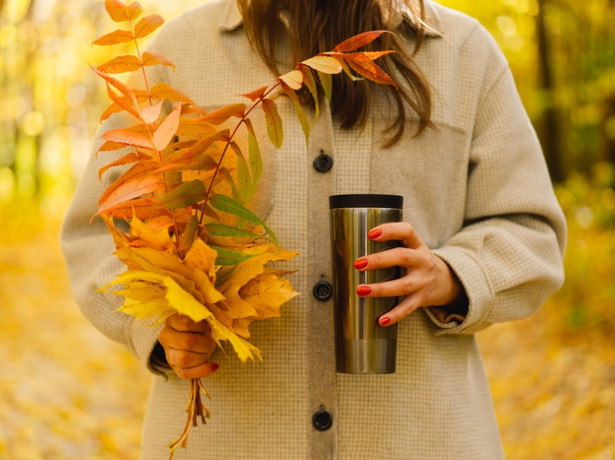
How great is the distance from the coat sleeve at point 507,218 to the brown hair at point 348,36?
7.9 inches

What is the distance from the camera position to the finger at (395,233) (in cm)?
143

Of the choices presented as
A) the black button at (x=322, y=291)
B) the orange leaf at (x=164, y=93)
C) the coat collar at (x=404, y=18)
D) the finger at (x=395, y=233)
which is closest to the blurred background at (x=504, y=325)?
the coat collar at (x=404, y=18)

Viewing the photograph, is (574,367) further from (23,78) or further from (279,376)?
(23,78)

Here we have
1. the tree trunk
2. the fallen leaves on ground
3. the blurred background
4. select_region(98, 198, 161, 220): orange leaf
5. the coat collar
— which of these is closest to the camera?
select_region(98, 198, 161, 220): orange leaf

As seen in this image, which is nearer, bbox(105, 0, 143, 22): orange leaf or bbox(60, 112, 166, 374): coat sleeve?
bbox(105, 0, 143, 22): orange leaf

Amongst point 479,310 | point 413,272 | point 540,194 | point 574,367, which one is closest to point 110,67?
point 413,272

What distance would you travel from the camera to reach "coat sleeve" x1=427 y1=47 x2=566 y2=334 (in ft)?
5.89

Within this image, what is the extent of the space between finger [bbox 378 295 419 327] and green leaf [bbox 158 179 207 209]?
419 mm

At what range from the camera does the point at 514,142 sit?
1.91 meters

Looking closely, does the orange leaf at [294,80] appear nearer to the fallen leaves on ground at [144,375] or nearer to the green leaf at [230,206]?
the green leaf at [230,206]

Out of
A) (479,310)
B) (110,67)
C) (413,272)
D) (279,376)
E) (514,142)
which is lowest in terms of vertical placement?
(279,376)

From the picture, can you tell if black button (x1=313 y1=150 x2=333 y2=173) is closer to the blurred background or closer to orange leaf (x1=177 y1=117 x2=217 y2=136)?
orange leaf (x1=177 y1=117 x2=217 y2=136)

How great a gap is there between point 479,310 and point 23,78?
41.2ft

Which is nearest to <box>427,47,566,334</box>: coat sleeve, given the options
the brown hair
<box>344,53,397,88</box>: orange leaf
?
the brown hair
